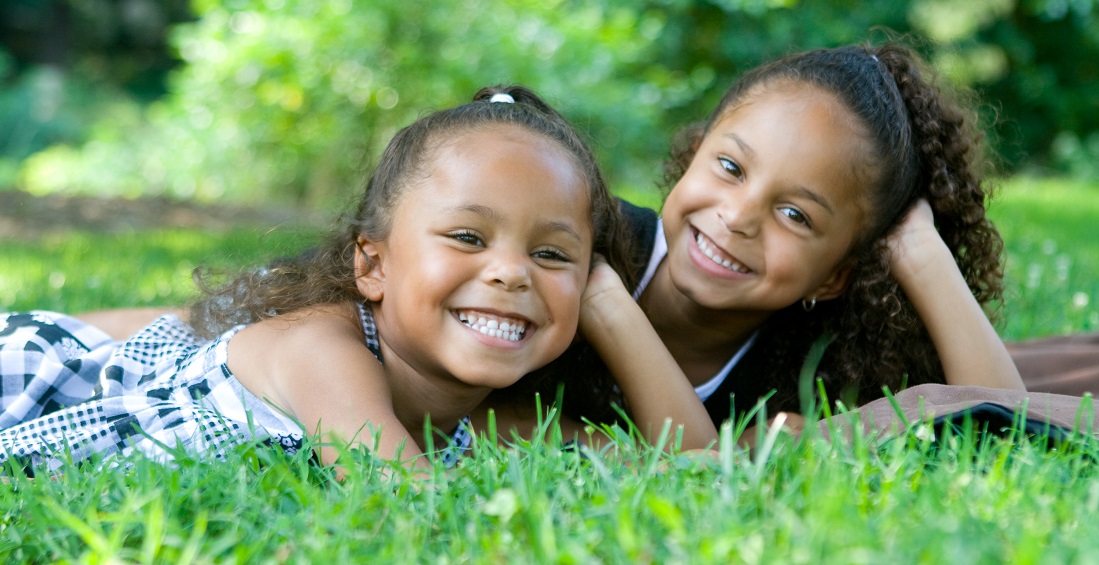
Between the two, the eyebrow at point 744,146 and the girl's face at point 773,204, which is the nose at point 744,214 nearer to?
the girl's face at point 773,204

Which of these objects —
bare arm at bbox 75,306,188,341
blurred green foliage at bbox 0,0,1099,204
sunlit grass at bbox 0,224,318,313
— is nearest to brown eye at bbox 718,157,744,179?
sunlit grass at bbox 0,224,318,313

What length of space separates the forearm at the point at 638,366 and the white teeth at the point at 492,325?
0.40 m

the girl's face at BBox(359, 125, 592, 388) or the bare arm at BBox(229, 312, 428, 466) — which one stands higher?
the girl's face at BBox(359, 125, 592, 388)

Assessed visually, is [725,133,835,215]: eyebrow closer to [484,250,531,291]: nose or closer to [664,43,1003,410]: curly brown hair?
[664,43,1003,410]: curly brown hair

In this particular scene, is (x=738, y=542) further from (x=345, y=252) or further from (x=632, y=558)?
(x=345, y=252)

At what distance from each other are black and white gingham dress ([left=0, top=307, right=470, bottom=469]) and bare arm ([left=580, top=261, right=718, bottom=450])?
49 centimetres

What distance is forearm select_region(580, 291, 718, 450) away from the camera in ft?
10.1

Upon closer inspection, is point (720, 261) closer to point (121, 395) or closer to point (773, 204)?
point (773, 204)

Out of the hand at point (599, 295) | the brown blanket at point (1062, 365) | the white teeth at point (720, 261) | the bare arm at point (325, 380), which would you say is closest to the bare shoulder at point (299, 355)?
the bare arm at point (325, 380)

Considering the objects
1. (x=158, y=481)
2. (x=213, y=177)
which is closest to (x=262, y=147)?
(x=213, y=177)

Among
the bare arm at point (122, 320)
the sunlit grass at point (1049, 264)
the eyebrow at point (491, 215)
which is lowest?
the bare arm at point (122, 320)

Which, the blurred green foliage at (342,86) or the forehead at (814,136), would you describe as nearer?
the forehead at (814,136)

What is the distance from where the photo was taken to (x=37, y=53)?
93.1ft

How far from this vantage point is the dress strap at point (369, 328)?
300cm
